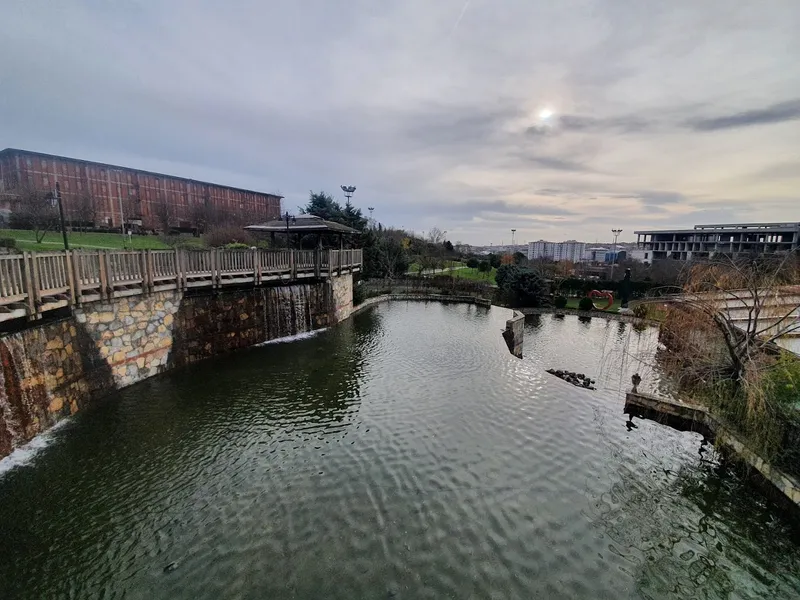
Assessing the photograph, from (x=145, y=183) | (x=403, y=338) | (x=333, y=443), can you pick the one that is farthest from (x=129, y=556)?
(x=145, y=183)

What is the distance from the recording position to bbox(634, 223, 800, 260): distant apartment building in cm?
4747

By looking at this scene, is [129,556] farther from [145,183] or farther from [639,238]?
[639,238]

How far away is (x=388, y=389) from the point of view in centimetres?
1106

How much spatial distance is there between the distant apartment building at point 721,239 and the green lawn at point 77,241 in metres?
52.9

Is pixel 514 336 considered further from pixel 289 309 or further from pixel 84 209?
pixel 84 209

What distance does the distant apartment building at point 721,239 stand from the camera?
47.5 meters

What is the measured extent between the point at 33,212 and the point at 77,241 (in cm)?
262

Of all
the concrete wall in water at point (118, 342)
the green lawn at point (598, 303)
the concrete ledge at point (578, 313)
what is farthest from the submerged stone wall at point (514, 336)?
the green lawn at point (598, 303)

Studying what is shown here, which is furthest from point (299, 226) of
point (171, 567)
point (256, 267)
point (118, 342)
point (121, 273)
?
point (171, 567)

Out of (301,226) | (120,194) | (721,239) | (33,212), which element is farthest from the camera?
(721,239)

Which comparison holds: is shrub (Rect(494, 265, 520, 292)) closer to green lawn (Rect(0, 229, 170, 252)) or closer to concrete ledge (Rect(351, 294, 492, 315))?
concrete ledge (Rect(351, 294, 492, 315))

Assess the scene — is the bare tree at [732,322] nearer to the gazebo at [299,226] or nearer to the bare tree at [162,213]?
the gazebo at [299,226]

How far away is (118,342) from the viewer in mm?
9961

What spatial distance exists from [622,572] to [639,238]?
7781 cm
